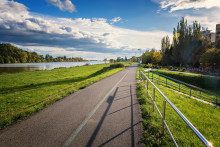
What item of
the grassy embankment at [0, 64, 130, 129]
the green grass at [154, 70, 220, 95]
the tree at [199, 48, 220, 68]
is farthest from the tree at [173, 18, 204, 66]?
the grassy embankment at [0, 64, 130, 129]

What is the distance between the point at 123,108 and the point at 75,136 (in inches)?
103

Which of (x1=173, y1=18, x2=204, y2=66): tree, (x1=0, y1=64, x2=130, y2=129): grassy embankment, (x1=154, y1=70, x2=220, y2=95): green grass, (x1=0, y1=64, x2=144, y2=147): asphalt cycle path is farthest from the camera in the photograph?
(x1=173, y1=18, x2=204, y2=66): tree

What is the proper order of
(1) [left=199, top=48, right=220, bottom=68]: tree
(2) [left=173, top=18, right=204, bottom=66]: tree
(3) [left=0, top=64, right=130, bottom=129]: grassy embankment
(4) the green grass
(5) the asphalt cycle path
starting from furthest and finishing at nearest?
(2) [left=173, top=18, right=204, bottom=66]: tree
(1) [left=199, top=48, right=220, bottom=68]: tree
(4) the green grass
(3) [left=0, top=64, right=130, bottom=129]: grassy embankment
(5) the asphalt cycle path

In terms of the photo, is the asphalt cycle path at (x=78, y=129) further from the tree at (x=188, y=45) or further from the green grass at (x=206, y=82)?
the tree at (x=188, y=45)

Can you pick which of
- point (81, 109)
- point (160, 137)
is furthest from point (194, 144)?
point (81, 109)

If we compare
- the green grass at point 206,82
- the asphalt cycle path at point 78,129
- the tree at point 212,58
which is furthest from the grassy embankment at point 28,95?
the tree at point 212,58

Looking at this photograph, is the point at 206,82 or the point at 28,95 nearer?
the point at 28,95

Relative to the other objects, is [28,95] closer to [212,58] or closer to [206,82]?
[206,82]

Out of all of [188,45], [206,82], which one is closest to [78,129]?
[206,82]

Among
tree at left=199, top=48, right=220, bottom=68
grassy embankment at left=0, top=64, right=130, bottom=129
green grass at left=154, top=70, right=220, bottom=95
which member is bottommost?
green grass at left=154, top=70, right=220, bottom=95

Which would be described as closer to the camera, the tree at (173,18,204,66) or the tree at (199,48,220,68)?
the tree at (199,48,220,68)

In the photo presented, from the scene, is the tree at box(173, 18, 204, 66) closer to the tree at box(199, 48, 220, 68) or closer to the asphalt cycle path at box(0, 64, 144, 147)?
the tree at box(199, 48, 220, 68)

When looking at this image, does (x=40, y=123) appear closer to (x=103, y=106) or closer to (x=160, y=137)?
(x=103, y=106)

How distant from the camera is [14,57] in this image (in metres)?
112
